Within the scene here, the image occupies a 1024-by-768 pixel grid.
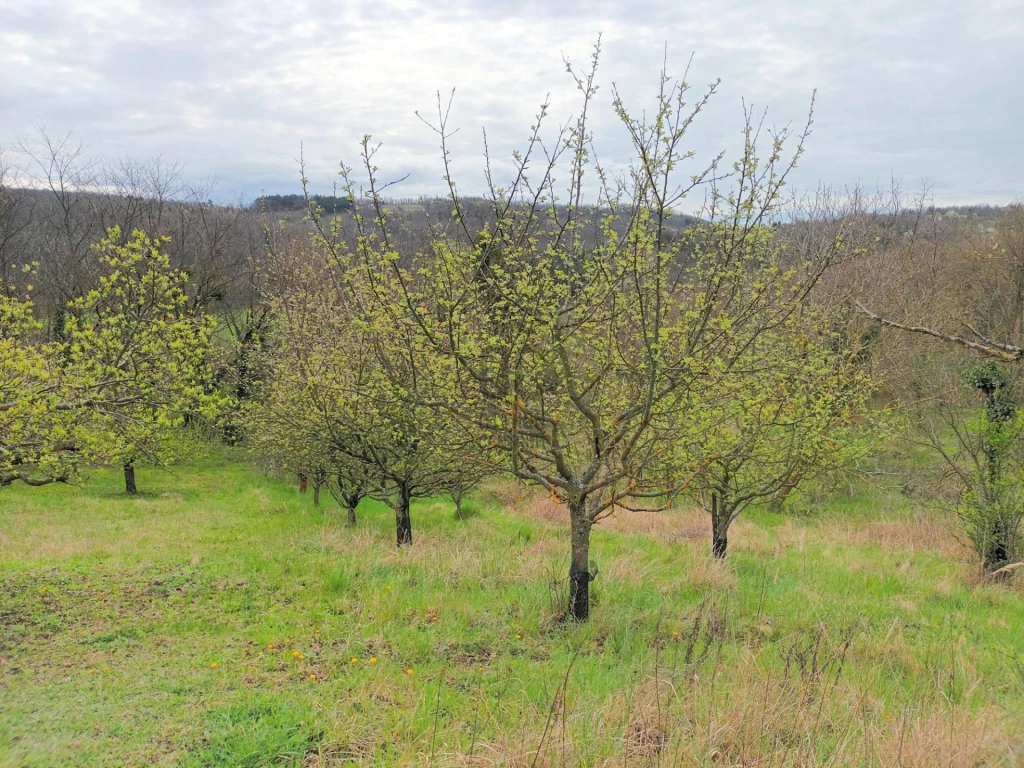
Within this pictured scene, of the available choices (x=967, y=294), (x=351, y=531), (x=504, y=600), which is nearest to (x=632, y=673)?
(x=504, y=600)

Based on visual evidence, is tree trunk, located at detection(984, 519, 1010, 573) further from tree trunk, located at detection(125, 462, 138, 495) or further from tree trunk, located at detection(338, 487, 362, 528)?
tree trunk, located at detection(125, 462, 138, 495)

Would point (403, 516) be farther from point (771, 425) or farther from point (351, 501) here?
point (771, 425)

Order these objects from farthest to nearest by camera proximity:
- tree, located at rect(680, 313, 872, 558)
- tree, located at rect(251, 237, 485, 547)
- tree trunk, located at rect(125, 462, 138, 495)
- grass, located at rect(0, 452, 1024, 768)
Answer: tree trunk, located at rect(125, 462, 138, 495) → tree, located at rect(251, 237, 485, 547) → tree, located at rect(680, 313, 872, 558) → grass, located at rect(0, 452, 1024, 768)

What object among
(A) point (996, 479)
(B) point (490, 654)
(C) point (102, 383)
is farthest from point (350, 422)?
(A) point (996, 479)

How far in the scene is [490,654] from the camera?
606 cm

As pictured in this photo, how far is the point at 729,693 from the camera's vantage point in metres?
4.40

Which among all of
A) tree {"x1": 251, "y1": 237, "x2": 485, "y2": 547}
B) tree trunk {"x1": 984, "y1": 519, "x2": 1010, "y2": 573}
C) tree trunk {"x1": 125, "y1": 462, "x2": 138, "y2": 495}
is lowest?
tree trunk {"x1": 125, "y1": 462, "x2": 138, "y2": 495}

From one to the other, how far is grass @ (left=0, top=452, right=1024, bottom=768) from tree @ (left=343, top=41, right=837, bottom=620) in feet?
5.17

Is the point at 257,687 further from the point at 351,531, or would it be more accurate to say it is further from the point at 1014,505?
the point at 1014,505

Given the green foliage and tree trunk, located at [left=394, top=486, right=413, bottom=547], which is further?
tree trunk, located at [left=394, top=486, right=413, bottom=547]

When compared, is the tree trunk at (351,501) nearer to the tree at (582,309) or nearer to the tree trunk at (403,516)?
the tree trunk at (403,516)

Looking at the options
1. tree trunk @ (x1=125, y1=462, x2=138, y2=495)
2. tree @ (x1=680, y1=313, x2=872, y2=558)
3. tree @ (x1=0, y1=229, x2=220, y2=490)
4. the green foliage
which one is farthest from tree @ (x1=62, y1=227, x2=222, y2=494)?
tree trunk @ (x1=125, y1=462, x2=138, y2=495)

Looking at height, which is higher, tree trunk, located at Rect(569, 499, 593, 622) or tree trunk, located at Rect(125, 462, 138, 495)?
tree trunk, located at Rect(569, 499, 593, 622)

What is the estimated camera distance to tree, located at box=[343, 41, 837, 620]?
5.37m
